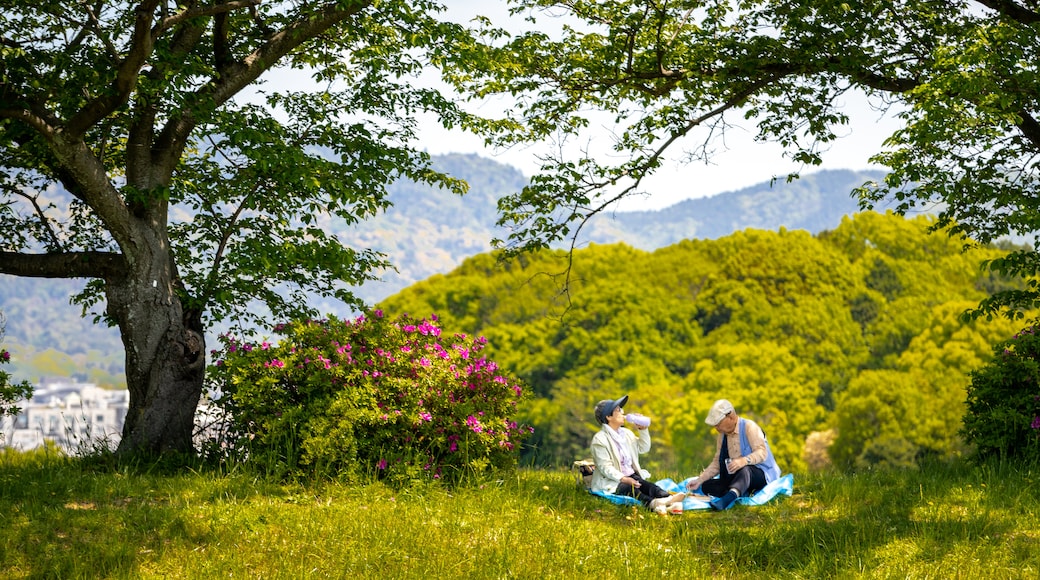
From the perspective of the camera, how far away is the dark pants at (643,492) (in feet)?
31.0

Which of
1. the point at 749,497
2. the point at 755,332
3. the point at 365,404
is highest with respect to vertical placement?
the point at 755,332

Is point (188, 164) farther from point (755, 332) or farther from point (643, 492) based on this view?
point (755, 332)

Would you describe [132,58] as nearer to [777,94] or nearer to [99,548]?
[99,548]

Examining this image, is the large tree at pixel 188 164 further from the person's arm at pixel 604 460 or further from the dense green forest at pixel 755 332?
the dense green forest at pixel 755 332

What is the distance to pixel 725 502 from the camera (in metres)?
9.43

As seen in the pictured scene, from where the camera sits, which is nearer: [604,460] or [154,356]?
[604,460]

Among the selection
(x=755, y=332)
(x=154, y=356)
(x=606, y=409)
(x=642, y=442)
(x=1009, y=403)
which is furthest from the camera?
(x=755, y=332)

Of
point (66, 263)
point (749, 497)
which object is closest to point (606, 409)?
point (749, 497)

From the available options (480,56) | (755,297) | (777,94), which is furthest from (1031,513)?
(755,297)

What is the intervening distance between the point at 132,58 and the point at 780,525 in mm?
7273

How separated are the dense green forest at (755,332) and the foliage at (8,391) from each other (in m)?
21.4

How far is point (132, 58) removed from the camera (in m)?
8.63

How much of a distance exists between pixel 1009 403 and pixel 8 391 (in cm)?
1126

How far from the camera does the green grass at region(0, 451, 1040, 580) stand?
6.86 metres
